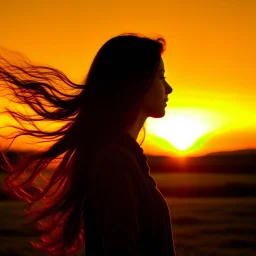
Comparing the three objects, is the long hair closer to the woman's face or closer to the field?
the woman's face

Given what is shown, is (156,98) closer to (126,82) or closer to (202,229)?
(126,82)

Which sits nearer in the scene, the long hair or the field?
the long hair

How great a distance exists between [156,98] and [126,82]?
0.17 metres

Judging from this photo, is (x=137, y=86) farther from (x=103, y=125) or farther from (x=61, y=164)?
(x=61, y=164)

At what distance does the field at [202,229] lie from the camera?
10266 mm

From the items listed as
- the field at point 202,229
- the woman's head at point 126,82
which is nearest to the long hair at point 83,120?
the woman's head at point 126,82

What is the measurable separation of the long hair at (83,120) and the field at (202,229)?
601cm

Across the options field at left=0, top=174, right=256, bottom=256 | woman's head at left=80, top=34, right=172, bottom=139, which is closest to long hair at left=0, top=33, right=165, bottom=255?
woman's head at left=80, top=34, right=172, bottom=139

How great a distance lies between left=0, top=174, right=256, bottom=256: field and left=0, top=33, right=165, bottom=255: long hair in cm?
601

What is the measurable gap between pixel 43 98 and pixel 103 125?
833 millimetres

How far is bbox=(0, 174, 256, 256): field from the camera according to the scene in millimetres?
10266

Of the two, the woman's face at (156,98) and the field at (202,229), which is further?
the field at (202,229)

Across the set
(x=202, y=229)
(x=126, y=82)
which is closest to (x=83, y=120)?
(x=126, y=82)

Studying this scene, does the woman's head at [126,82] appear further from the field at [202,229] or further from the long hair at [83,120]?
the field at [202,229]
